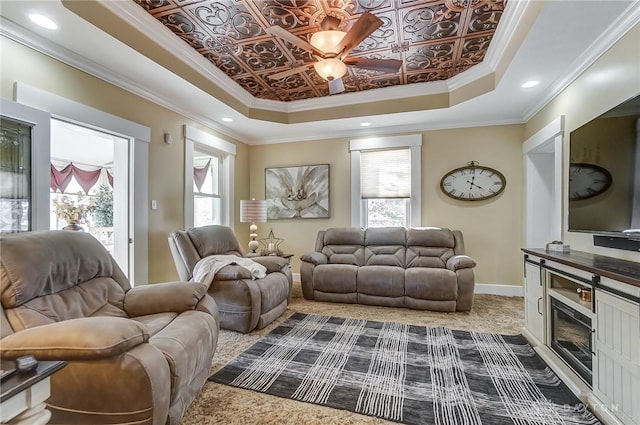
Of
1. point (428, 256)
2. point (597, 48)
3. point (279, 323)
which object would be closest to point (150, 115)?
point (279, 323)

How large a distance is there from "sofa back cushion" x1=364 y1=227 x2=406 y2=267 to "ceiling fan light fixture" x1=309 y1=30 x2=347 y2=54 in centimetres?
261

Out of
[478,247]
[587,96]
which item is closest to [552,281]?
[587,96]

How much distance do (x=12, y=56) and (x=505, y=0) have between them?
3.69 metres

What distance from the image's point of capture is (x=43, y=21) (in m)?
2.10

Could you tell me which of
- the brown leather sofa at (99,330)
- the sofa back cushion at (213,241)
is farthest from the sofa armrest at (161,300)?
the sofa back cushion at (213,241)

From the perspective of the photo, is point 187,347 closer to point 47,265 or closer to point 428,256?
point 47,265

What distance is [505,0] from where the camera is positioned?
2291 mm

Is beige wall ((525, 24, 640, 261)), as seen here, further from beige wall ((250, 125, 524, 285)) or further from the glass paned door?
the glass paned door

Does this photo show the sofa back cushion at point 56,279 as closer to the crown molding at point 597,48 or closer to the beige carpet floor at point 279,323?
the beige carpet floor at point 279,323

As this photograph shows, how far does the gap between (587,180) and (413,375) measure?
6.67 feet

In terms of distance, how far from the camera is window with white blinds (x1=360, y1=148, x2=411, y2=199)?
466cm

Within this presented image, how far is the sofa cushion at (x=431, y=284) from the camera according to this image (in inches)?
134

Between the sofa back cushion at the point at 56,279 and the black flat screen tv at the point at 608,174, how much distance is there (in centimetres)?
325

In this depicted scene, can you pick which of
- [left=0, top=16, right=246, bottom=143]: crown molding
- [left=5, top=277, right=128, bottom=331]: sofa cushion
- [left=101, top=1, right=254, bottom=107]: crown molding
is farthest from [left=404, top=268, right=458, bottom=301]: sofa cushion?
[left=0, top=16, right=246, bottom=143]: crown molding
